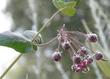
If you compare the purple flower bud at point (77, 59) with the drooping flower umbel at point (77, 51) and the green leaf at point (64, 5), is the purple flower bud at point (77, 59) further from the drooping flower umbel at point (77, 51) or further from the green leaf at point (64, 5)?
the green leaf at point (64, 5)

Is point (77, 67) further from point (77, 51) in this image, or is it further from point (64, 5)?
point (64, 5)

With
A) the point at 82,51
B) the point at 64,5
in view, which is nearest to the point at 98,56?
the point at 82,51

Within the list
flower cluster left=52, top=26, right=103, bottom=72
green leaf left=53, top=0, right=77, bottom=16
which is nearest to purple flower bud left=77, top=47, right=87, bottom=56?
flower cluster left=52, top=26, right=103, bottom=72

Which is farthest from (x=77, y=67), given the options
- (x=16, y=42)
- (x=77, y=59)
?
(x=16, y=42)

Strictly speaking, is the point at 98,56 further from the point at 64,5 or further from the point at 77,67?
the point at 64,5

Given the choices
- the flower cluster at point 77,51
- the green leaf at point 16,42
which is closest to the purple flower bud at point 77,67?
the flower cluster at point 77,51

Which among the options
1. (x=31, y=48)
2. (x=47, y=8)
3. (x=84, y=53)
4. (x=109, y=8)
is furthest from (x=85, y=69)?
(x=47, y=8)

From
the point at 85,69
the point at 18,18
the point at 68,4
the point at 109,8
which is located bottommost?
the point at 85,69

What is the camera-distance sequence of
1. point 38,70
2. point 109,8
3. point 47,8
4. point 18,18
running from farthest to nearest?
point 18,18
point 47,8
point 109,8
point 38,70

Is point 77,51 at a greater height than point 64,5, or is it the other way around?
point 64,5

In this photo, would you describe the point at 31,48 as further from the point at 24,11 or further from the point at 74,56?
the point at 24,11
